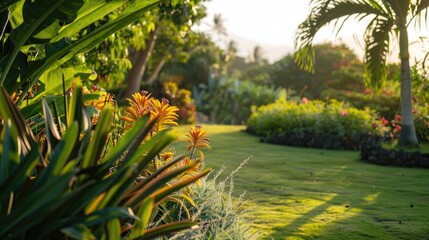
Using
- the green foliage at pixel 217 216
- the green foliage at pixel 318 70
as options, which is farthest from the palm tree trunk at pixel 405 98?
the green foliage at pixel 318 70

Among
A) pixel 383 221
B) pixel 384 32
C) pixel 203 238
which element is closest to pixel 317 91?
pixel 384 32

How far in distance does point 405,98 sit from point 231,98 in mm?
22067

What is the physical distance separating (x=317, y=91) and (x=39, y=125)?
3375 centimetres

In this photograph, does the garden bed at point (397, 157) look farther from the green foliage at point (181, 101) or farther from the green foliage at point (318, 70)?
the green foliage at point (318, 70)

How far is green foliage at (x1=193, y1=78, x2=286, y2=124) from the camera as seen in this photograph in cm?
3115

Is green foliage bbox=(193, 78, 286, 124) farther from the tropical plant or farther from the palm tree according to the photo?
the tropical plant

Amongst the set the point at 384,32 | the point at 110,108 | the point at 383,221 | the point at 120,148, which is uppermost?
the point at 384,32

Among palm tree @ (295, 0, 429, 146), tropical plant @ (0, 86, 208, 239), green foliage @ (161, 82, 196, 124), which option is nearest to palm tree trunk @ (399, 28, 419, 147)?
palm tree @ (295, 0, 429, 146)

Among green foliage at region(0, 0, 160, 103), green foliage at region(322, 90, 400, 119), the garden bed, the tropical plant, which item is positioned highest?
green foliage at region(322, 90, 400, 119)

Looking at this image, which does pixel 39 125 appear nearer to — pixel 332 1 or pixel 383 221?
pixel 383 221

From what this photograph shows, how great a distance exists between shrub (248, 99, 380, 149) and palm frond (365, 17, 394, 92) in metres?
3.48

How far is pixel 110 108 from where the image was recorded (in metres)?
2.56

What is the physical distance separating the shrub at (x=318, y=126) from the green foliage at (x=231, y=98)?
36.7 ft

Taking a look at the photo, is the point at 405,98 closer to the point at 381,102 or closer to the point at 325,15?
the point at 325,15
